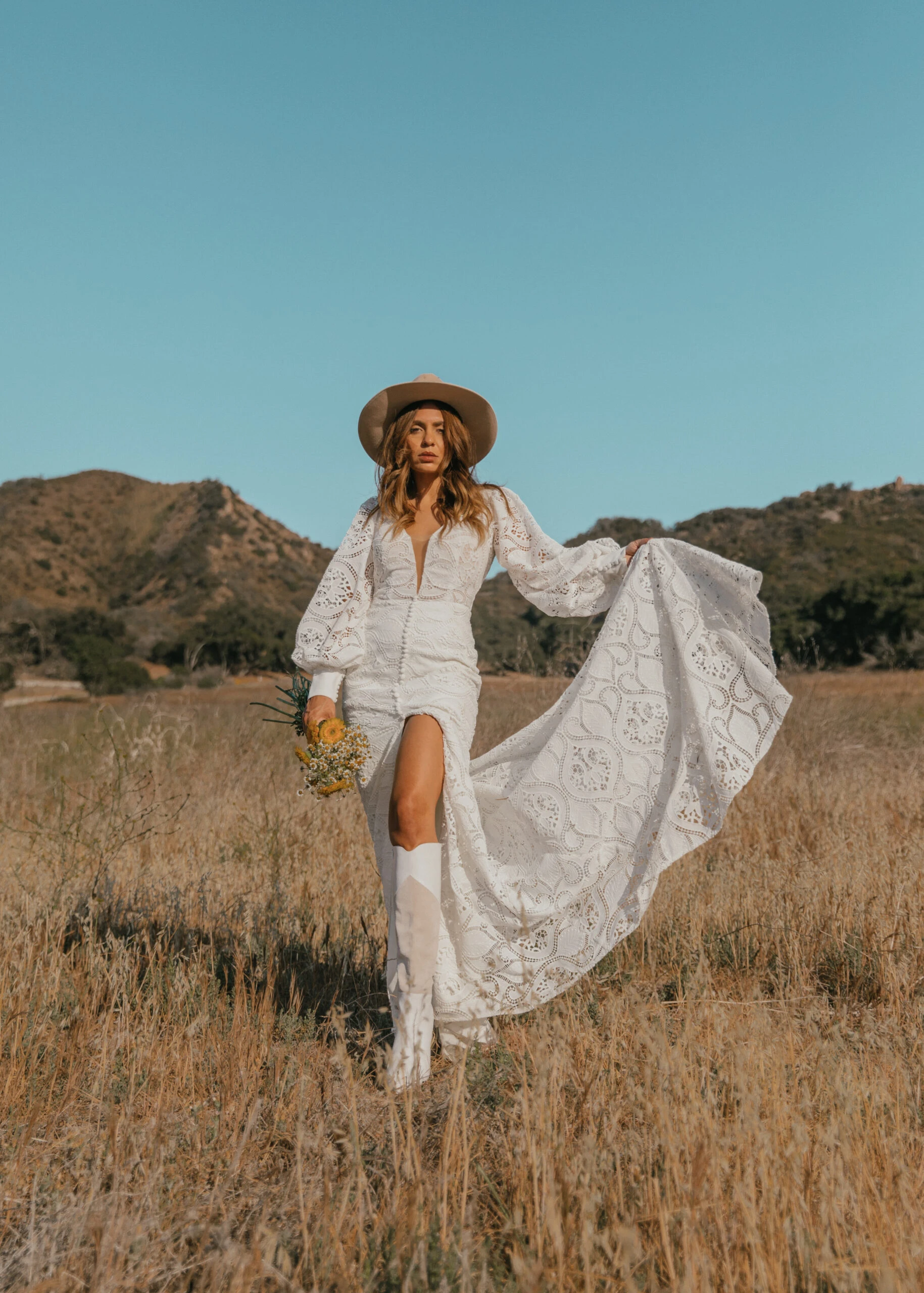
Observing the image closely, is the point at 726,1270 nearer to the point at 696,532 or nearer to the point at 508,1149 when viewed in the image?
the point at 508,1149

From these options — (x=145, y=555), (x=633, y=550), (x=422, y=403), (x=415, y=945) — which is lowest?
(x=415, y=945)

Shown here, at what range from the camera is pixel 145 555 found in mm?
71875

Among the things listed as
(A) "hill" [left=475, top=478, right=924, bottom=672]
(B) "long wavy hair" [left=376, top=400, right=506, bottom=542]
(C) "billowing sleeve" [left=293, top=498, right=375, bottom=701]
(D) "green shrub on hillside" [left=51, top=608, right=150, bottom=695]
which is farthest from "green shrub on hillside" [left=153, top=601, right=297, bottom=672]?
(C) "billowing sleeve" [left=293, top=498, right=375, bottom=701]

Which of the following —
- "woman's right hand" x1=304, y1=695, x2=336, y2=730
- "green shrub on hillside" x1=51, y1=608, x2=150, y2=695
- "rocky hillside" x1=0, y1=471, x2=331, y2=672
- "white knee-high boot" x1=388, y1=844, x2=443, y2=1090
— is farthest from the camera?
"rocky hillside" x1=0, y1=471, x2=331, y2=672

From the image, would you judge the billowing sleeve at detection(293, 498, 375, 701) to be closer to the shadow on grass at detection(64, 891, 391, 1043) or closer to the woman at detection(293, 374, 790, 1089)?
the woman at detection(293, 374, 790, 1089)

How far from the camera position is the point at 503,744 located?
391 centimetres

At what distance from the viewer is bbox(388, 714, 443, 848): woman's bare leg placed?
10.6 feet

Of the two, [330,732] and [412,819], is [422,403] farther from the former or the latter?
[412,819]

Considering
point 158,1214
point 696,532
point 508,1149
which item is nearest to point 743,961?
point 508,1149

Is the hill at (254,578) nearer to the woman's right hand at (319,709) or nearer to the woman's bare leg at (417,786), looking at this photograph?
the woman's right hand at (319,709)

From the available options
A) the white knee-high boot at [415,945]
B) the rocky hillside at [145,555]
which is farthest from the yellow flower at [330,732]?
the rocky hillside at [145,555]

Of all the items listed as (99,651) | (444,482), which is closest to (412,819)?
(444,482)

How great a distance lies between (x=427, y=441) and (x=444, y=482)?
173 mm

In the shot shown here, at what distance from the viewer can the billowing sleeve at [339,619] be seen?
3.58m
